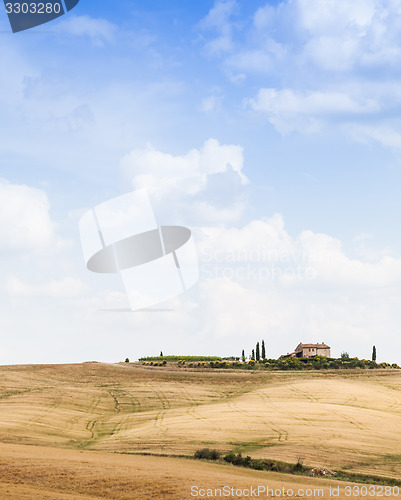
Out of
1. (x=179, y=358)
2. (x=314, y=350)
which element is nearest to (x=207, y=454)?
(x=179, y=358)

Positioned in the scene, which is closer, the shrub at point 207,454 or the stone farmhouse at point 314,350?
the shrub at point 207,454

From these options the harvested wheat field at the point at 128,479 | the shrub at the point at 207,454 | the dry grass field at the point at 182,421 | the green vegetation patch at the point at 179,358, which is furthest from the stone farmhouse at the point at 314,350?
the harvested wheat field at the point at 128,479

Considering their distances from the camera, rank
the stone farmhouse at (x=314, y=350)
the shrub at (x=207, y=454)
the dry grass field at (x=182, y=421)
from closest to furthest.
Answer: the dry grass field at (x=182, y=421), the shrub at (x=207, y=454), the stone farmhouse at (x=314, y=350)

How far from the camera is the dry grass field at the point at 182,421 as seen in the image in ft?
74.3

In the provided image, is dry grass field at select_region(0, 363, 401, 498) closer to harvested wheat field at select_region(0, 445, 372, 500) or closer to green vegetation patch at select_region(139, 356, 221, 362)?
harvested wheat field at select_region(0, 445, 372, 500)

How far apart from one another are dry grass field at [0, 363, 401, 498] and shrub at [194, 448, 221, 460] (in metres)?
1.04

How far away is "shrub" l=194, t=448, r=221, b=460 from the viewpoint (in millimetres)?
25219

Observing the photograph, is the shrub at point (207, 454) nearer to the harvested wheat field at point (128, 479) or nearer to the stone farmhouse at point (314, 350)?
the harvested wheat field at point (128, 479)

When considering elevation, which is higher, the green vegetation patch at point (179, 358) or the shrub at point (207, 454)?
the green vegetation patch at point (179, 358)

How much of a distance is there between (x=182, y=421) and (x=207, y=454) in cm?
1192

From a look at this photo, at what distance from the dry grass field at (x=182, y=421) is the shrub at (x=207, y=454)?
1.04 metres

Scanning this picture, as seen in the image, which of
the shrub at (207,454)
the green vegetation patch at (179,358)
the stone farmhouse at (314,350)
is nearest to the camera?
the shrub at (207,454)

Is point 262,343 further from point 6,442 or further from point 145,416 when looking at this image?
point 6,442

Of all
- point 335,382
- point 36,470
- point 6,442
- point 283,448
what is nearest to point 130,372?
point 335,382
